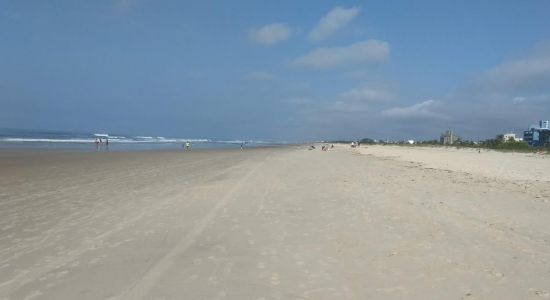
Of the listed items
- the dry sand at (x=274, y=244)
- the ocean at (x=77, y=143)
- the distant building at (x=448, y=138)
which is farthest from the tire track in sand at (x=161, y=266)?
the distant building at (x=448, y=138)

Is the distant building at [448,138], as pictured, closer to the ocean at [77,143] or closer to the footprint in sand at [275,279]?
the ocean at [77,143]

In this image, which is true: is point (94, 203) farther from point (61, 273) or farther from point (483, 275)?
point (483, 275)

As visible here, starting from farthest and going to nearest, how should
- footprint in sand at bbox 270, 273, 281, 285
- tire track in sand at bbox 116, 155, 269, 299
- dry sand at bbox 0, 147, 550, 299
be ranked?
footprint in sand at bbox 270, 273, 281, 285, dry sand at bbox 0, 147, 550, 299, tire track in sand at bbox 116, 155, 269, 299

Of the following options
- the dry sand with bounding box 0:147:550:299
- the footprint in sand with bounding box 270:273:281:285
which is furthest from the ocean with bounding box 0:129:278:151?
the footprint in sand with bounding box 270:273:281:285

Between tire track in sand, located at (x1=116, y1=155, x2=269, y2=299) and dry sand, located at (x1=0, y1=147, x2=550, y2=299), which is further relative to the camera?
dry sand, located at (x1=0, y1=147, x2=550, y2=299)

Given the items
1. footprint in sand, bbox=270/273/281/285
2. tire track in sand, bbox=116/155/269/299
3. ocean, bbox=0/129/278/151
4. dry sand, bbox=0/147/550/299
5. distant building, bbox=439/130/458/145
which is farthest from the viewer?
distant building, bbox=439/130/458/145

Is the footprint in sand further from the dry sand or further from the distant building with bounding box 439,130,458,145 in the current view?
the distant building with bounding box 439,130,458,145

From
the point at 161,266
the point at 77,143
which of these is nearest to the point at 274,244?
the point at 161,266

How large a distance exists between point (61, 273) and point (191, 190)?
29.2 ft

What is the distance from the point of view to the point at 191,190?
48.6 feet

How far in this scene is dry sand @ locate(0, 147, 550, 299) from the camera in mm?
5430

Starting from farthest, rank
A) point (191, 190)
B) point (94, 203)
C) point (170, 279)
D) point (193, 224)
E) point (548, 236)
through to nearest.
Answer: point (191, 190)
point (94, 203)
point (193, 224)
point (548, 236)
point (170, 279)

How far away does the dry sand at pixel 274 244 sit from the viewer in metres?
5.43

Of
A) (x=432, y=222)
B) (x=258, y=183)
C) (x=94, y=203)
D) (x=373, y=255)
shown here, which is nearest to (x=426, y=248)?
(x=373, y=255)
